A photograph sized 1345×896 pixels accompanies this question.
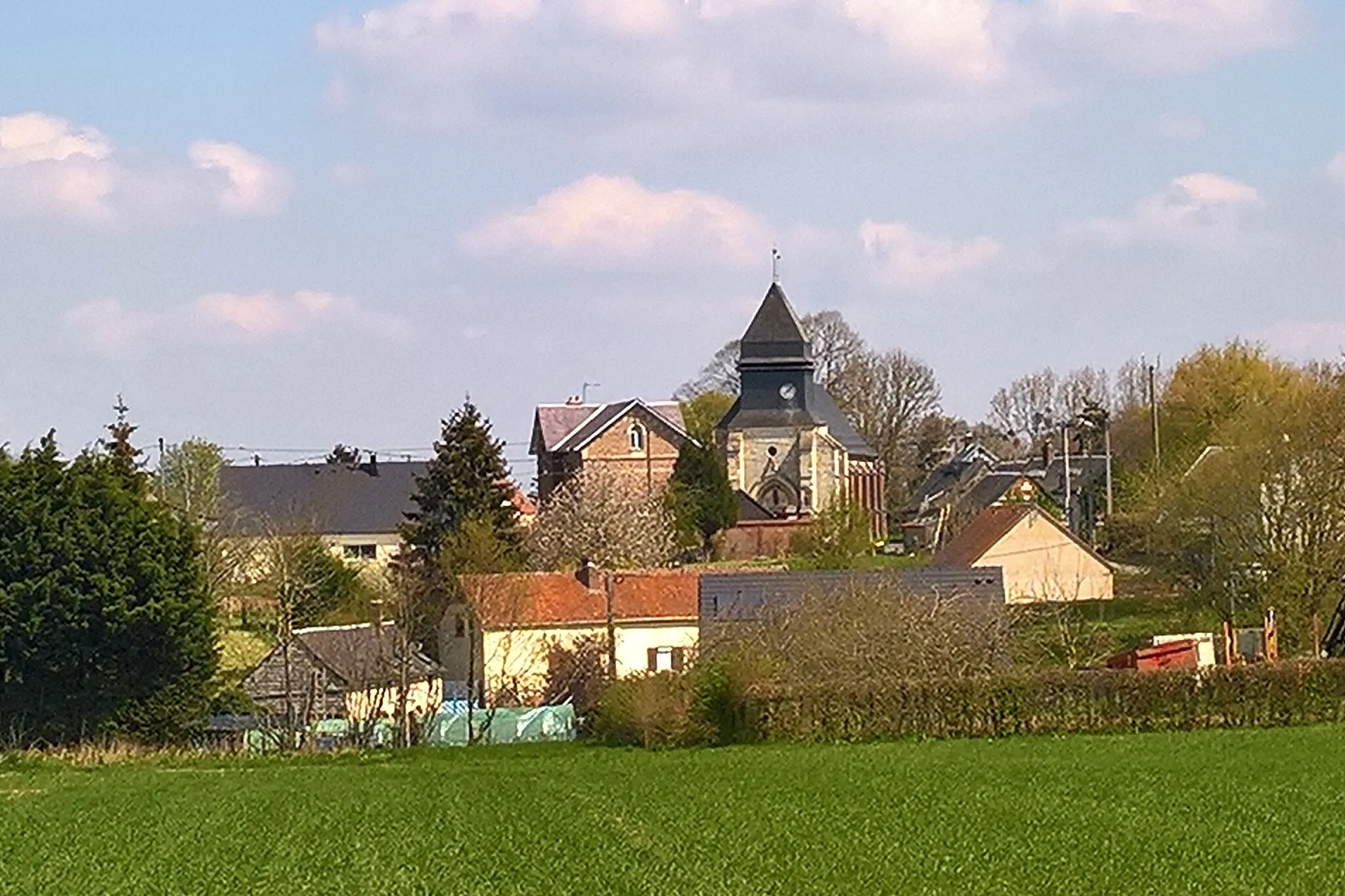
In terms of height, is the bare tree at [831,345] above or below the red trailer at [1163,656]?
above

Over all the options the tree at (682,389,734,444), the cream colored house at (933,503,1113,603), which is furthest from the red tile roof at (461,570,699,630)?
the tree at (682,389,734,444)

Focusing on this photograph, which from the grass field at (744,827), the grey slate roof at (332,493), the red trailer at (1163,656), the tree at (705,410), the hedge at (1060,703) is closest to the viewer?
the grass field at (744,827)

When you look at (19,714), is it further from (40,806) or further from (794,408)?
(794,408)

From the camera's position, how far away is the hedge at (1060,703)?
40906 mm

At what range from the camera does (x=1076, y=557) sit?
80.3m

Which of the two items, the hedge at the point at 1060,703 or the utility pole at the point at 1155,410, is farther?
the utility pole at the point at 1155,410

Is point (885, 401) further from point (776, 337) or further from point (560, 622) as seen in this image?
point (560, 622)

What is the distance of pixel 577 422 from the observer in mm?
108938

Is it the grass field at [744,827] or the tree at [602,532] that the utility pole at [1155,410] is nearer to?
the tree at [602,532]

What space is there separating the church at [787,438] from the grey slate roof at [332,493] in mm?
17852

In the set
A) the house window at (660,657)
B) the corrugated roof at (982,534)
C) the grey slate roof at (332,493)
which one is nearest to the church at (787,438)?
the grey slate roof at (332,493)

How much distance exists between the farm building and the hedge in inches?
591

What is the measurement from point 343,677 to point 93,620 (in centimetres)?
812

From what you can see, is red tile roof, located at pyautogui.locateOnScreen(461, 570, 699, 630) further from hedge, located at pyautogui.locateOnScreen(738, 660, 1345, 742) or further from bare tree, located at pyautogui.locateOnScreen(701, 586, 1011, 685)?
hedge, located at pyautogui.locateOnScreen(738, 660, 1345, 742)
